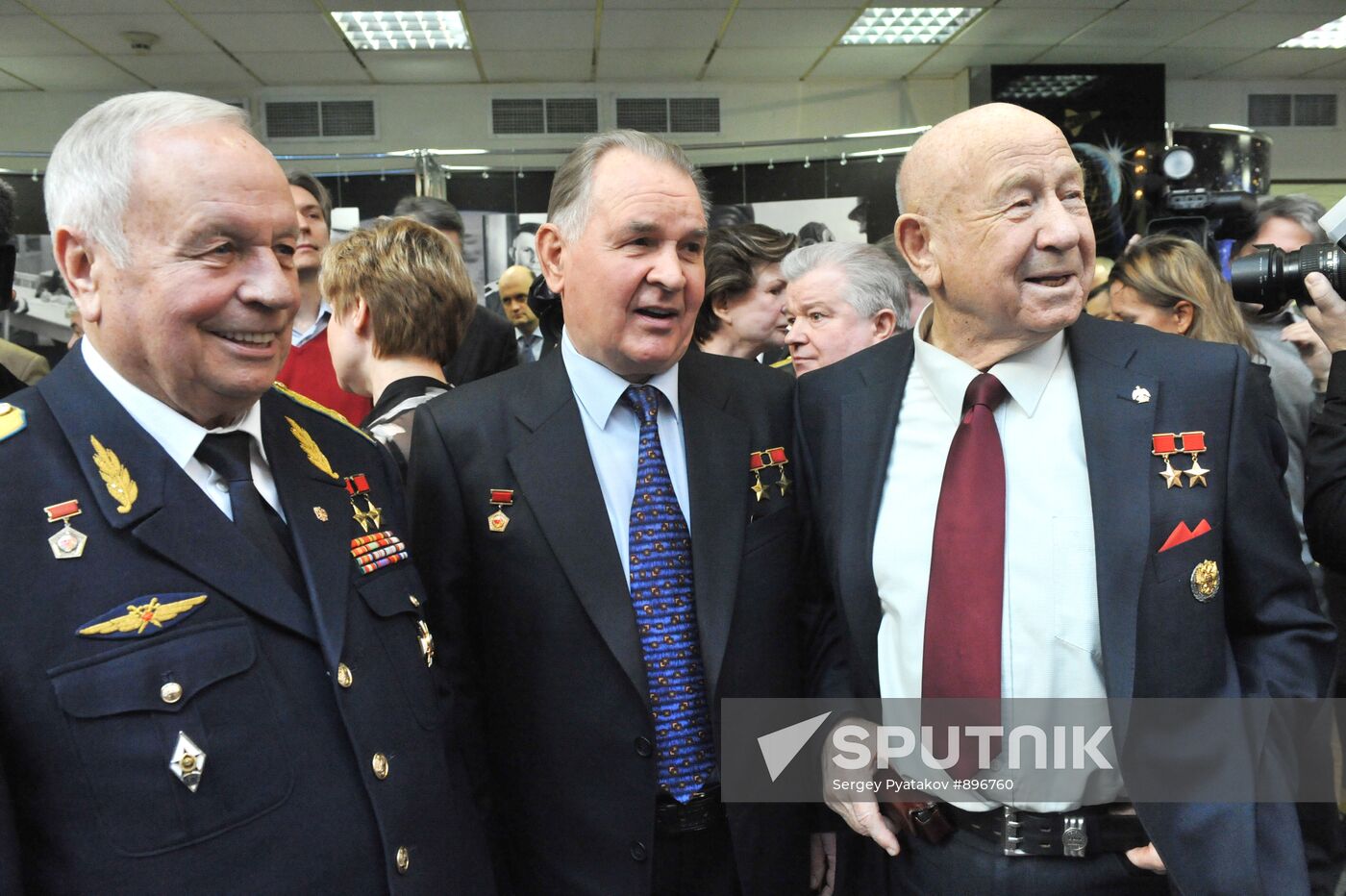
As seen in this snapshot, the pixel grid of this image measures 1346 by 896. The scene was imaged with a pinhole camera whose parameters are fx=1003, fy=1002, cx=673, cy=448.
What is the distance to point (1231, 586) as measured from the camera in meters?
1.40

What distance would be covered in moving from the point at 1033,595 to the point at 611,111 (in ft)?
24.8

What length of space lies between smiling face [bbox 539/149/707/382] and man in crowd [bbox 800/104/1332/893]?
0.34 m

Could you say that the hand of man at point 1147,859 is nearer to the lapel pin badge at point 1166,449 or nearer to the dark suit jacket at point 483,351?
the lapel pin badge at point 1166,449

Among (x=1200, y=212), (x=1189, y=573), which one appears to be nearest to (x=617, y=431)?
(x=1189, y=573)

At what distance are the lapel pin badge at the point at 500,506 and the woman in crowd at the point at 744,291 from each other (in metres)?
1.80

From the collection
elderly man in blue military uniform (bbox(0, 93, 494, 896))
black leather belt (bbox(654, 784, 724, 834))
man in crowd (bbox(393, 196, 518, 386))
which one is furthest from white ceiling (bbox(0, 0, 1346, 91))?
black leather belt (bbox(654, 784, 724, 834))

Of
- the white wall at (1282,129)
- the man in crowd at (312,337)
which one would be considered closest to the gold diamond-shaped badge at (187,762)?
the man in crowd at (312,337)

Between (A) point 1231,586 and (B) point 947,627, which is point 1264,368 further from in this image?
(B) point 947,627

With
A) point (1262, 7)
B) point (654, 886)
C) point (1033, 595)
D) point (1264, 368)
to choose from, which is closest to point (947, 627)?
point (1033, 595)

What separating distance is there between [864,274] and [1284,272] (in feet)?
3.21

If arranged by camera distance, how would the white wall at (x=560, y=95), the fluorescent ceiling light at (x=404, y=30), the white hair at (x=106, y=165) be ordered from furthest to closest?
the white wall at (x=560, y=95) < the fluorescent ceiling light at (x=404, y=30) < the white hair at (x=106, y=165)

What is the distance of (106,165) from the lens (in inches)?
42.2

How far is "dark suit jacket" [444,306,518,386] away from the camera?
368 cm

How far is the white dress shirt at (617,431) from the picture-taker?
5.17ft
